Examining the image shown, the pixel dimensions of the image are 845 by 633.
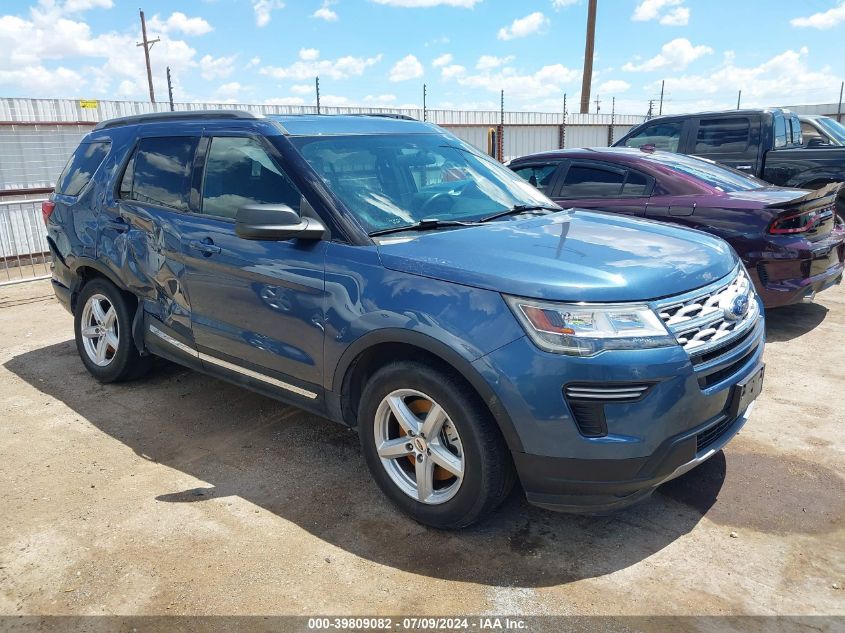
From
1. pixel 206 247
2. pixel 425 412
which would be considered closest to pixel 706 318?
pixel 425 412

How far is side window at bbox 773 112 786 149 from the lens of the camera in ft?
29.8

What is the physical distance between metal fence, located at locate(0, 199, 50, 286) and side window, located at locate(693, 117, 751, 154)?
9.19 m

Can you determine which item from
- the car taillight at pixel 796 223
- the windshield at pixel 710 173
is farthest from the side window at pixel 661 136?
the car taillight at pixel 796 223

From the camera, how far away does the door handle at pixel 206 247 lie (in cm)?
394

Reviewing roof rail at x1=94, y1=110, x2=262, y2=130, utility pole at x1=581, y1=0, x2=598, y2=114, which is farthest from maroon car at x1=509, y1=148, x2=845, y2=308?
utility pole at x1=581, y1=0, x2=598, y2=114

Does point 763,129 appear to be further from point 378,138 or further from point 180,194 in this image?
point 180,194

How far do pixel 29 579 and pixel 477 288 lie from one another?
7.50ft

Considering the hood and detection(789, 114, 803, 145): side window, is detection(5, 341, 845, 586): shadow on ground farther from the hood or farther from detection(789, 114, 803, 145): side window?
detection(789, 114, 803, 145): side window

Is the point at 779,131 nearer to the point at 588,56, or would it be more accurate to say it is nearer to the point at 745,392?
the point at 745,392

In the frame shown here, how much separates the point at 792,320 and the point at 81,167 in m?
6.38

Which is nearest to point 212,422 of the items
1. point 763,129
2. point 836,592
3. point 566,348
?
point 566,348

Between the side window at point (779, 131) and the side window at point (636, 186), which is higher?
the side window at point (779, 131)

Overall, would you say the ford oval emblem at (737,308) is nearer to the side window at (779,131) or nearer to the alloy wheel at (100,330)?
the alloy wheel at (100,330)

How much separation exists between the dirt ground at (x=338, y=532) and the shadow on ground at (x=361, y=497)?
11 millimetres
